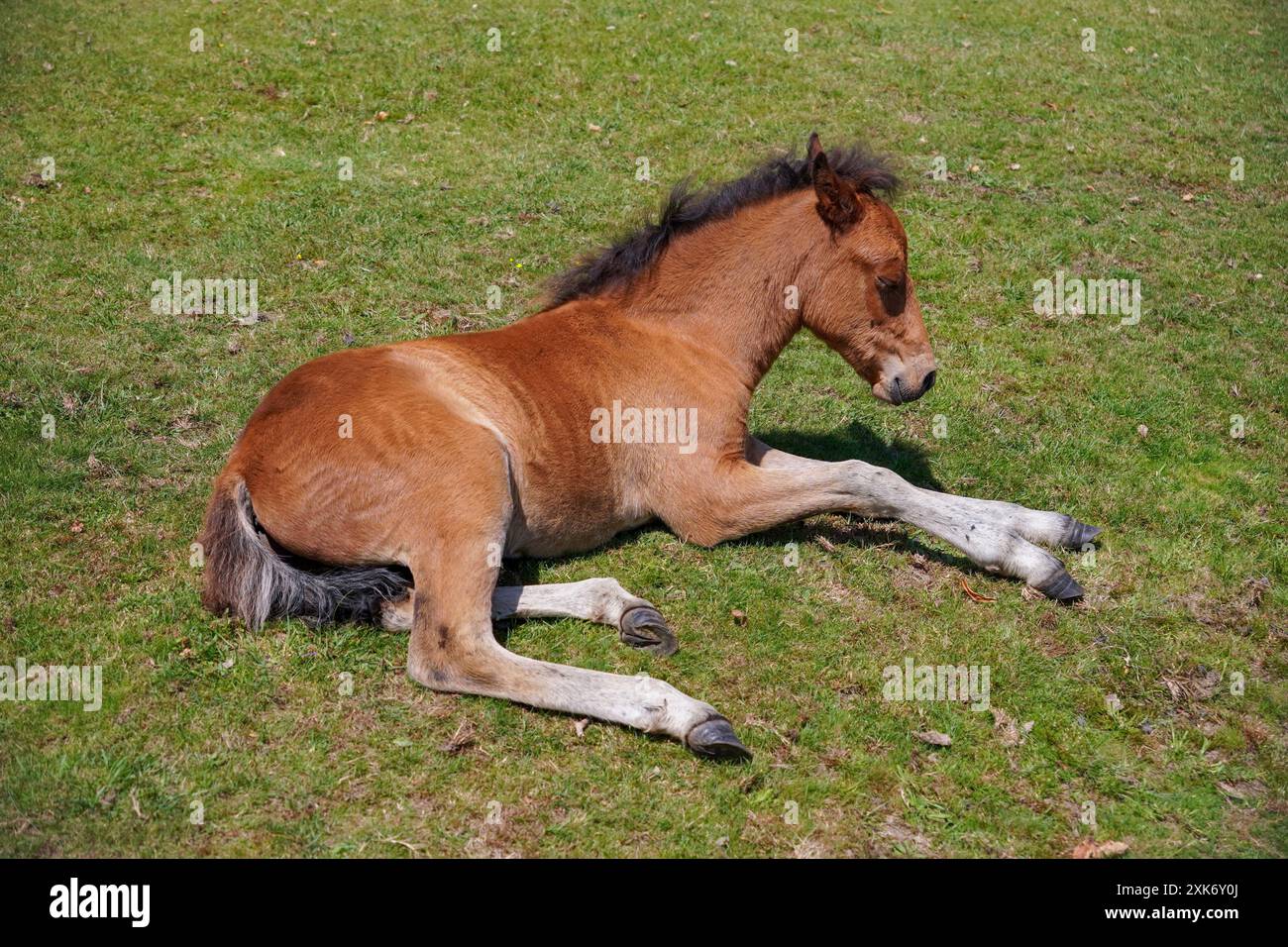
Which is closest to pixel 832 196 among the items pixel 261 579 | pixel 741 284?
pixel 741 284

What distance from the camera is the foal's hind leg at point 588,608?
5648mm

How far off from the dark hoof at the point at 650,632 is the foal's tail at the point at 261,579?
1288 mm

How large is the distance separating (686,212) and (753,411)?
186 cm

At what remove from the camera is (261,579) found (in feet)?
17.8

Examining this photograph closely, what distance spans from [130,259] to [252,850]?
693cm

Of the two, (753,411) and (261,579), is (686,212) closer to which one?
(753,411)

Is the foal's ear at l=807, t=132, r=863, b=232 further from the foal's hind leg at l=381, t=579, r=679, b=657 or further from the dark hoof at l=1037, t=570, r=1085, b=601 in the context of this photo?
the foal's hind leg at l=381, t=579, r=679, b=657

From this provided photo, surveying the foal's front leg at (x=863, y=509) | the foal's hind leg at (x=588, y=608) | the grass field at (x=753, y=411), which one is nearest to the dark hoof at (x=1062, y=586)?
the foal's front leg at (x=863, y=509)

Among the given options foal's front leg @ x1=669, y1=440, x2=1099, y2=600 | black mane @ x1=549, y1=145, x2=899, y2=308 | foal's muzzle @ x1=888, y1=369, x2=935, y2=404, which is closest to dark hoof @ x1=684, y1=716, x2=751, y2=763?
foal's front leg @ x1=669, y1=440, x2=1099, y2=600

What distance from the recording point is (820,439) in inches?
307

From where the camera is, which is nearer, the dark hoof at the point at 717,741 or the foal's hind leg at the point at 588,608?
the dark hoof at the point at 717,741

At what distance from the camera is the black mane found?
6793 mm

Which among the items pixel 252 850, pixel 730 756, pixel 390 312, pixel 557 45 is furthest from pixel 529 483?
pixel 557 45

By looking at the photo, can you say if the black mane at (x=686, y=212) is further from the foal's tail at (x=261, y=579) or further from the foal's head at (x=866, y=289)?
the foal's tail at (x=261, y=579)
